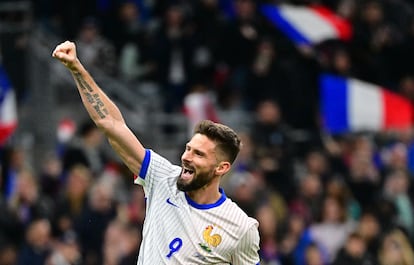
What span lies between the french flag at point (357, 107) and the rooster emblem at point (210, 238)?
26.9ft

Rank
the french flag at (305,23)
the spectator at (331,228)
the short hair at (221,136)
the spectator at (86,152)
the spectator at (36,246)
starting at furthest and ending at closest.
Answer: the french flag at (305,23) → the spectator at (86,152) → the spectator at (331,228) → the spectator at (36,246) → the short hair at (221,136)

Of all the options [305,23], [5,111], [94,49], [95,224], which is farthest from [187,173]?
[94,49]

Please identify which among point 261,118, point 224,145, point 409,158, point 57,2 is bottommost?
point 409,158

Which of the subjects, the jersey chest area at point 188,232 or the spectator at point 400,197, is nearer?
the jersey chest area at point 188,232

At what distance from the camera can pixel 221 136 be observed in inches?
322

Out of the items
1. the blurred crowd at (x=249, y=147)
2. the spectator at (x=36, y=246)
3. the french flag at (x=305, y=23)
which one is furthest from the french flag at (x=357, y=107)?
the spectator at (x=36, y=246)

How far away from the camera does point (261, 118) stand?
1662cm

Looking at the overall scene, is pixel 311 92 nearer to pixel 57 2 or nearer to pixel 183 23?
pixel 183 23

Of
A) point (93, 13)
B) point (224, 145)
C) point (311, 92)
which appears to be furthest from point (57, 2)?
point (224, 145)

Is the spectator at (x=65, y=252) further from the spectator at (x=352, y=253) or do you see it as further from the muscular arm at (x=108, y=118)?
the muscular arm at (x=108, y=118)

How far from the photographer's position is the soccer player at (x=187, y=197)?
26.5ft

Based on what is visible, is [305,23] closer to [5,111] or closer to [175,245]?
[5,111]

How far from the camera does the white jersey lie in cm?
809

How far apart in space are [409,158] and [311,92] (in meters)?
1.45
